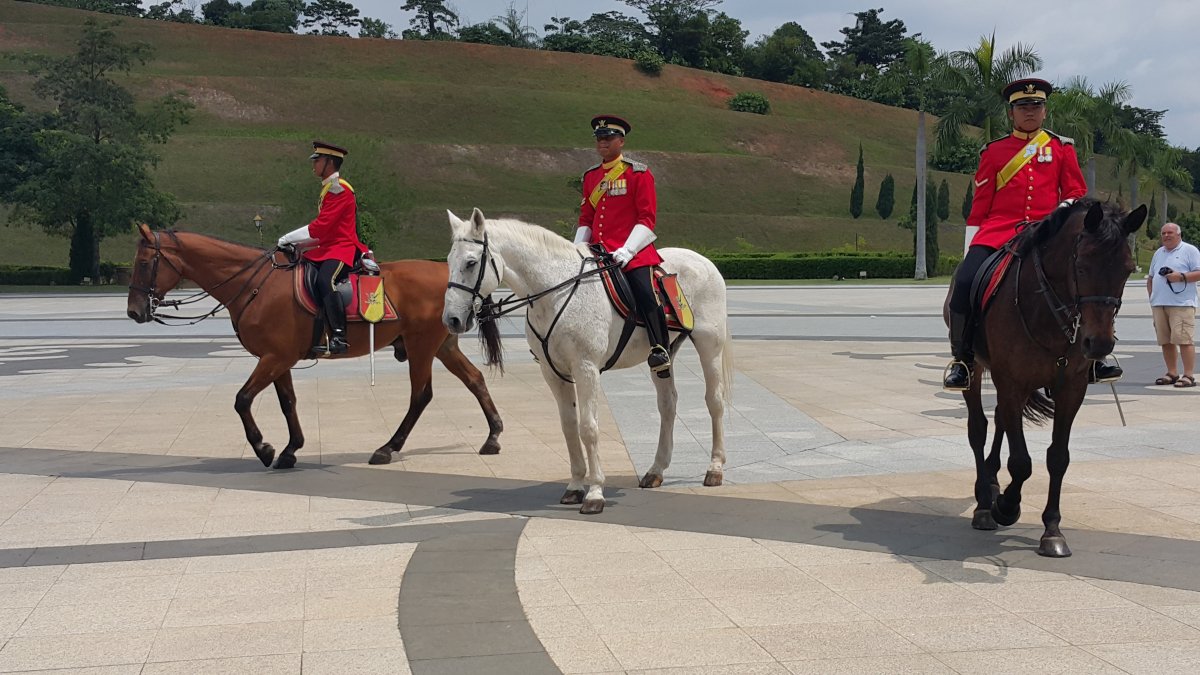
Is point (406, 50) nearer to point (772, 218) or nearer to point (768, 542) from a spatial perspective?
point (772, 218)

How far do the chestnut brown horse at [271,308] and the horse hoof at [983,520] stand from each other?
492 centimetres

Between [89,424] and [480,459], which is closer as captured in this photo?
[480,459]

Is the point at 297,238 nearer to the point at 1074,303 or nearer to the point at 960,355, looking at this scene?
the point at 960,355

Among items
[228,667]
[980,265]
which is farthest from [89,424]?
[980,265]

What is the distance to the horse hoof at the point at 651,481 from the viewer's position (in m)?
8.95

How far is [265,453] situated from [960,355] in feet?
20.2

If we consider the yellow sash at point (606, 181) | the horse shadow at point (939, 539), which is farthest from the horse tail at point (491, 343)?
the horse shadow at point (939, 539)

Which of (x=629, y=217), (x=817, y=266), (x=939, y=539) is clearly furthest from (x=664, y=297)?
(x=817, y=266)

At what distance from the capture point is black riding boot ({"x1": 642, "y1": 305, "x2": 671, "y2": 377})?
28.1 ft

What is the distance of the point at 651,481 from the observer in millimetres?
8953

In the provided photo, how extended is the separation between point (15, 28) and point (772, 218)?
229 feet

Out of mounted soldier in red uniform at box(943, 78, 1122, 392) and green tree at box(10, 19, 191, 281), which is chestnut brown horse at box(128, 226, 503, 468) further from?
green tree at box(10, 19, 191, 281)

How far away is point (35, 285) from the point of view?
182ft

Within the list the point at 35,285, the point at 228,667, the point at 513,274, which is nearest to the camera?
the point at 228,667
